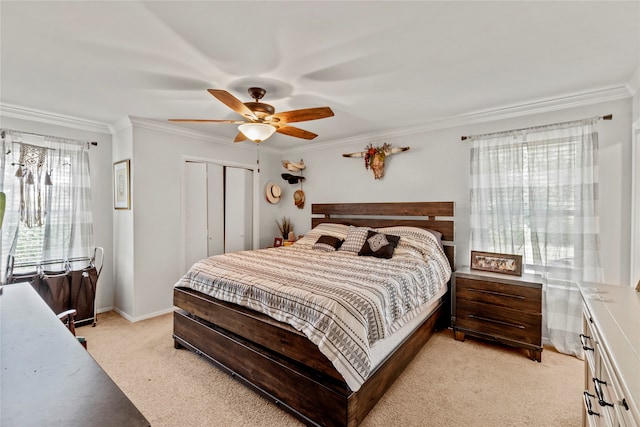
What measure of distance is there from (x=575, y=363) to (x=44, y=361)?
3.74 meters

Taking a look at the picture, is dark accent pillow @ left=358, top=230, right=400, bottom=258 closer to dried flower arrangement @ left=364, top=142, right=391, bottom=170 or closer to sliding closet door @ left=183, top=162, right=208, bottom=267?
dried flower arrangement @ left=364, top=142, right=391, bottom=170

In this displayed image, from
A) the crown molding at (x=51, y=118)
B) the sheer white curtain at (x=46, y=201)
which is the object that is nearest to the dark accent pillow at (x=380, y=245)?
the sheer white curtain at (x=46, y=201)

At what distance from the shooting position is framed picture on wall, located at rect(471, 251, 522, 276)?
2988 millimetres

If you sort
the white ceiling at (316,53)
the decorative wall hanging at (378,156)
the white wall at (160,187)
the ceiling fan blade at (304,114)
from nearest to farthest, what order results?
the white ceiling at (316,53) < the ceiling fan blade at (304,114) < the white wall at (160,187) < the decorative wall hanging at (378,156)

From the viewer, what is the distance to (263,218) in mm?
5172

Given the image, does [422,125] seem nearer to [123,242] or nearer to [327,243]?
[327,243]

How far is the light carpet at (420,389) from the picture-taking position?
1953mm

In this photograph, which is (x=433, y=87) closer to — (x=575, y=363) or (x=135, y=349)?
(x=575, y=363)

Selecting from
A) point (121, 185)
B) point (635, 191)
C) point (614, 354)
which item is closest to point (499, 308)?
point (635, 191)

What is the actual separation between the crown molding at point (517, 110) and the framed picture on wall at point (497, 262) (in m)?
1.51

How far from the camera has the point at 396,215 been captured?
3945 mm

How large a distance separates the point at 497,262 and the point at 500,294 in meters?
0.38

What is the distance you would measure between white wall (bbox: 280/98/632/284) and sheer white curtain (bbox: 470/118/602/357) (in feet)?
0.38

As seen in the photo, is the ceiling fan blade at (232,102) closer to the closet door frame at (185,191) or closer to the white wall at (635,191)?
the closet door frame at (185,191)
